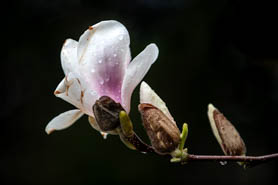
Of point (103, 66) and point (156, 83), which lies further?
point (156, 83)

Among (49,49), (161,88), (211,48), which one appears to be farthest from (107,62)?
(161,88)

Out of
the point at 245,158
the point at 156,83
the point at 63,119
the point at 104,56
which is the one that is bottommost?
the point at 156,83

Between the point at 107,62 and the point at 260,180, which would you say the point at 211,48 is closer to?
the point at 107,62

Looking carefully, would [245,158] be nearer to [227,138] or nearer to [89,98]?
[227,138]

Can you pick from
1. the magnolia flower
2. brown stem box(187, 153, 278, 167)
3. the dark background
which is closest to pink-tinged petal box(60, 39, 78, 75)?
the magnolia flower

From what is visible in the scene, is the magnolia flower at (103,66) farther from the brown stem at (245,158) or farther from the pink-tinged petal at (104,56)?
the brown stem at (245,158)

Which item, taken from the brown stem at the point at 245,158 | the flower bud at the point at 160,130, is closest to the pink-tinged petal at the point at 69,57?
the flower bud at the point at 160,130

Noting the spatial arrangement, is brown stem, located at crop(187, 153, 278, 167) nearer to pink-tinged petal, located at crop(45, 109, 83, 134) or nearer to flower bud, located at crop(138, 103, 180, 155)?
flower bud, located at crop(138, 103, 180, 155)

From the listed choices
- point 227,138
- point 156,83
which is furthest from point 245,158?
point 156,83
